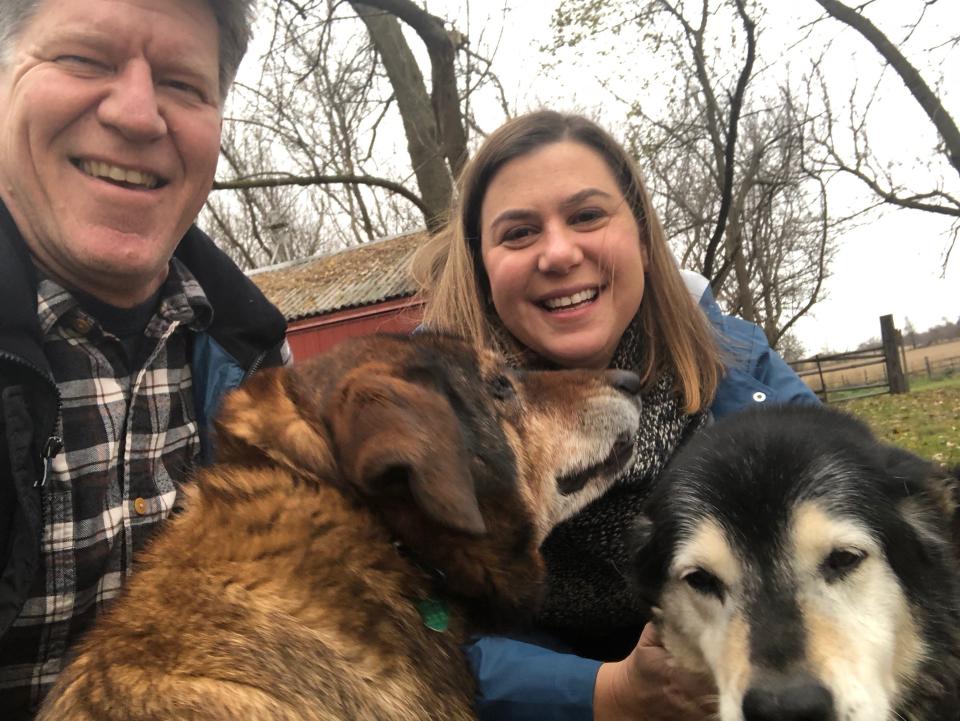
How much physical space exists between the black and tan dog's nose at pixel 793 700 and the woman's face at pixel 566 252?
1.79 m

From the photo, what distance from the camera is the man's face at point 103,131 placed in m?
2.66

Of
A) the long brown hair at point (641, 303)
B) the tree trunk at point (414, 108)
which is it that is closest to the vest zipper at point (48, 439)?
the long brown hair at point (641, 303)

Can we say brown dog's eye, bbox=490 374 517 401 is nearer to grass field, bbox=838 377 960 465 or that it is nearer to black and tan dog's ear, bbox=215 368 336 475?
black and tan dog's ear, bbox=215 368 336 475

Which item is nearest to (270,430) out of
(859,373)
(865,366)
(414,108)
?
(414,108)

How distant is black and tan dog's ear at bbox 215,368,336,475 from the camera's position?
6.89ft

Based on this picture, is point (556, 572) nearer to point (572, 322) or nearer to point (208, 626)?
point (572, 322)

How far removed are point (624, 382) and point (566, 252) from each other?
73 cm

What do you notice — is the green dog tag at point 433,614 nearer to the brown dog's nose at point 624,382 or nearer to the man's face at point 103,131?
the brown dog's nose at point 624,382

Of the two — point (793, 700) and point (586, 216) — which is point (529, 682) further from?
point (586, 216)

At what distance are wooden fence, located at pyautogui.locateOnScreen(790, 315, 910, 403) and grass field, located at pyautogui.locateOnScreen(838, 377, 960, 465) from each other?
3.92 ft

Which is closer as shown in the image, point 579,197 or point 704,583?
point 704,583

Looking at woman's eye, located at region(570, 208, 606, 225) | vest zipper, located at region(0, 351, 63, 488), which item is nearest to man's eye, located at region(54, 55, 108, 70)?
vest zipper, located at region(0, 351, 63, 488)

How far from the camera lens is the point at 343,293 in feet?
70.9

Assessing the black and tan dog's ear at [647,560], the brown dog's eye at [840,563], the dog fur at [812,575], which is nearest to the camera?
the dog fur at [812,575]
